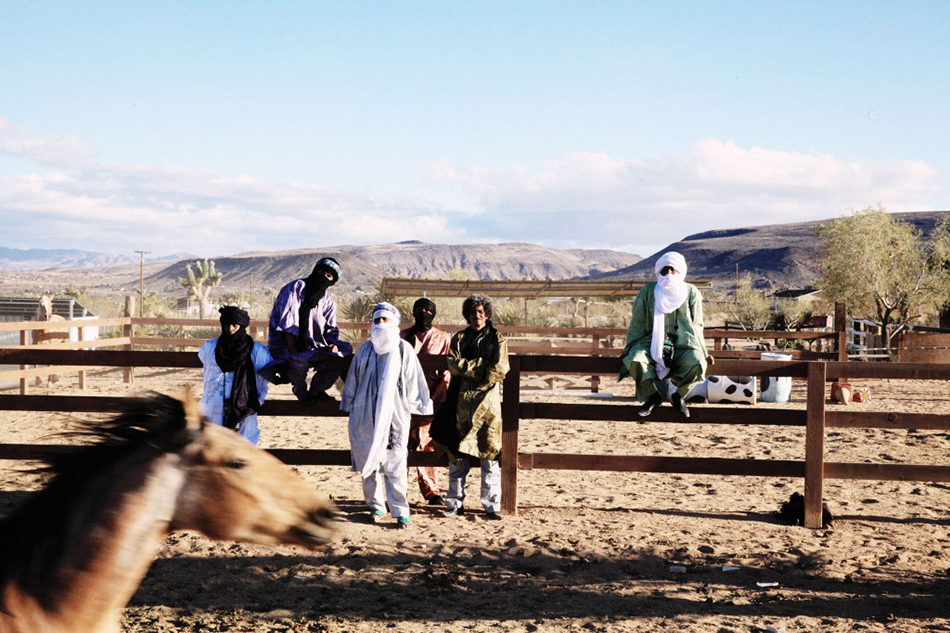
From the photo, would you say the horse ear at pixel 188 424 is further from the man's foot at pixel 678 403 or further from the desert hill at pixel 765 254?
the desert hill at pixel 765 254

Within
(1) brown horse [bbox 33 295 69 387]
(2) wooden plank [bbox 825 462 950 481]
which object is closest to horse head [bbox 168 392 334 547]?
(2) wooden plank [bbox 825 462 950 481]

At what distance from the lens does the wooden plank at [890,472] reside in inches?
230

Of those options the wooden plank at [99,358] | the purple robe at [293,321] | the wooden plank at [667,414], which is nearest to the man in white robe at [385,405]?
the purple robe at [293,321]

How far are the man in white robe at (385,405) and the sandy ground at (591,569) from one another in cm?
32

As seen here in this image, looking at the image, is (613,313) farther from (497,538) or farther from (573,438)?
(497,538)

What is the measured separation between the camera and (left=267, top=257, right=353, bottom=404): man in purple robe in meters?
5.79

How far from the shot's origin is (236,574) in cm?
491

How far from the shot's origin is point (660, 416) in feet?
19.4

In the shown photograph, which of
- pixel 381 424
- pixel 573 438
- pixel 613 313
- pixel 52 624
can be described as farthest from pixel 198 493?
pixel 613 313

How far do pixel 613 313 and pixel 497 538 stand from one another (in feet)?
148

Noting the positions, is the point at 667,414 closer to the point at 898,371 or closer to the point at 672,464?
the point at 672,464

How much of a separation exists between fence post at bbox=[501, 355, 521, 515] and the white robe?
61 cm

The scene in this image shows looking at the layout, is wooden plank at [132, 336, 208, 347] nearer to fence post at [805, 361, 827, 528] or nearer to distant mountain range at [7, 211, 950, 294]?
fence post at [805, 361, 827, 528]

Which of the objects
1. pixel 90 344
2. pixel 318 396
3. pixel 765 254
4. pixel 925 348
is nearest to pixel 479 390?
pixel 318 396
